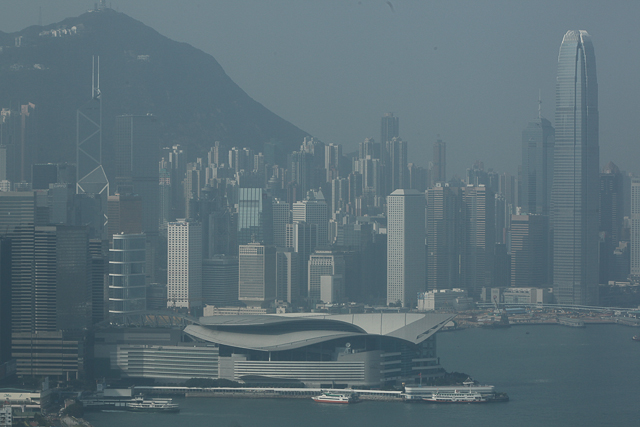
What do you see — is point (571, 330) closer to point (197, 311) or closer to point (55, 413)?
point (197, 311)

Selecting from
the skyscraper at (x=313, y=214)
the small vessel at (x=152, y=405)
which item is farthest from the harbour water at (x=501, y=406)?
the skyscraper at (x=313, y=214)

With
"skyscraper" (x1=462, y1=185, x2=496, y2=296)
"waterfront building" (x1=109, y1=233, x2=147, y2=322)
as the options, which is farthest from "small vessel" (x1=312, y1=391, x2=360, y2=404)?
"skyscraper" (x1=462, y1=185, x2=496, y2=296)

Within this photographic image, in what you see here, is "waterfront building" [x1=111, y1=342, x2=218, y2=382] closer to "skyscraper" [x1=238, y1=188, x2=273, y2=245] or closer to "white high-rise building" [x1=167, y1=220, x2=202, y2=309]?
"white high-rise building" [x1=167, y1=220, x2=202, y2=309]

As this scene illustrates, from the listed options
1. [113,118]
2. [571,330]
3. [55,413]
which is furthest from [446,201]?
[55,413]

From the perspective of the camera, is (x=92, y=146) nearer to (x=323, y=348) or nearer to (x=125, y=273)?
(x=125, y=273)

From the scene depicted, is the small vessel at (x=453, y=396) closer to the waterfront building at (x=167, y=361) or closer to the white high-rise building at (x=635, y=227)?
the waterfront building at (x=167, y=361)

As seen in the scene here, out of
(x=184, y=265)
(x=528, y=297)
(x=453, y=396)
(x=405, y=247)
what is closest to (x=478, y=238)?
(x=528, y=297)
